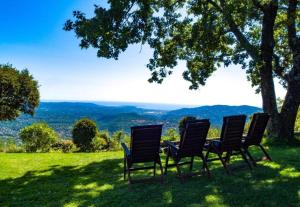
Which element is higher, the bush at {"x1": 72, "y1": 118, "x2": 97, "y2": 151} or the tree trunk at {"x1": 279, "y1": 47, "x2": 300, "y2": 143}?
the tree trunk at {"x1": 279, "y1": 47, "x2": 300, "y2": 143}

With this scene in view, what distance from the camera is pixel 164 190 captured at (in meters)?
5.95

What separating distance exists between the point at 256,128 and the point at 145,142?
2.99 m

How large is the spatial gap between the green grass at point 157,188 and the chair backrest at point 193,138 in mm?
595

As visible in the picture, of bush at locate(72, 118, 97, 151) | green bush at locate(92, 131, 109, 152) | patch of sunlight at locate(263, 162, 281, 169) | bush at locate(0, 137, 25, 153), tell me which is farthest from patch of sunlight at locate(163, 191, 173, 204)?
green bush at locate(92, 131, 109, 152)

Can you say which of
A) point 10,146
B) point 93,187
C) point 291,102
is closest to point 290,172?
point 93,187

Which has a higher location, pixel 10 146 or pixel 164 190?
pixel 164 190

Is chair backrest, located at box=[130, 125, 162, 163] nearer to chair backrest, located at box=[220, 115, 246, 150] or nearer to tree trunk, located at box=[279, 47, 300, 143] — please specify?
chair backrest, located at box=[220, 115, 246, 150]

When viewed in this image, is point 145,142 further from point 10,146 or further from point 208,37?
point 10,146

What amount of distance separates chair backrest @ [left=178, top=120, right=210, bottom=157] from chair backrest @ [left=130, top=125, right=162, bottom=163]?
0.51 metres

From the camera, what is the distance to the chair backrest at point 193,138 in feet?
20.7

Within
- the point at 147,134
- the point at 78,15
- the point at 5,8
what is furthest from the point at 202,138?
the point at 5,8

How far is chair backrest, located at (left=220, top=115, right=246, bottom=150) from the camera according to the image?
682 centimetres

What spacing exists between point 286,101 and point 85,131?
33.7 feet

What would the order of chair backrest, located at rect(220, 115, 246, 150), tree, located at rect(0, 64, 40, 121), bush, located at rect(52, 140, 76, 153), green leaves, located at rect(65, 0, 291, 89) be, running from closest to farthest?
chair backrest, located at rect(220, 115, 246, 150), green leaves, located at rect(65, 0, 291, 89), tree, located at rect(0, 64, 40, 121), bush, located at rect(52, 140, 76, 153)
